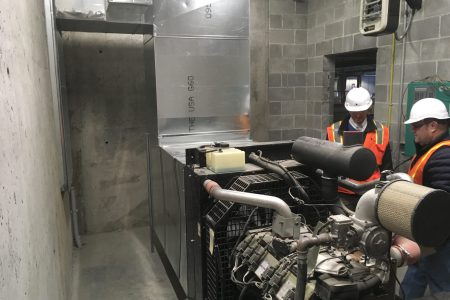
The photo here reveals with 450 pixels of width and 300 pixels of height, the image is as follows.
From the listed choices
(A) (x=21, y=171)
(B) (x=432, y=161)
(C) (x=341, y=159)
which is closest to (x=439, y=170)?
(B) (x=432, y=161)

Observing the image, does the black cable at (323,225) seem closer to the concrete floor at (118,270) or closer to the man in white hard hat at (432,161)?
the man in white hard hat at (432,161)

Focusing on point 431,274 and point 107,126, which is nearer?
point 431,274

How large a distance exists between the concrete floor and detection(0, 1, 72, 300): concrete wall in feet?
4.00

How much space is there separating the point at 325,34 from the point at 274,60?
55 centimetres

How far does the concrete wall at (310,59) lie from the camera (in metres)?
3.08

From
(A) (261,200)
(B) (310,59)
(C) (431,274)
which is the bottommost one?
(C) (431,274)

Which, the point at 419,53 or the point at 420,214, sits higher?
the point at 419,53

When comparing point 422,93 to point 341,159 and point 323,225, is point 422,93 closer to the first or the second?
point 341,159

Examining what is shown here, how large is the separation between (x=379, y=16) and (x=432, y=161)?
1252 millimetres

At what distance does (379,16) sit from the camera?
254 centimetres

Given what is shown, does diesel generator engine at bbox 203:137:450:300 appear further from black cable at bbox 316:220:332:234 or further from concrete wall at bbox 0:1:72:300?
concrete wall at bbox 0:1:72:300

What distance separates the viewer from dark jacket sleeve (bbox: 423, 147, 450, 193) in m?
1.67

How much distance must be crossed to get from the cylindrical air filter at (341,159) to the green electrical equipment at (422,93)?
1488 mm

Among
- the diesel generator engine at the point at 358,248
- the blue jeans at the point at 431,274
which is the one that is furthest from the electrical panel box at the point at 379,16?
the diesel generator engine at the point at 358,248
